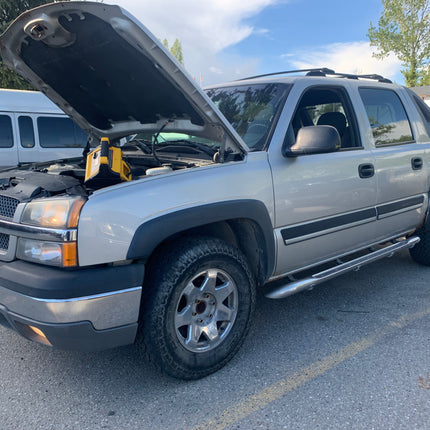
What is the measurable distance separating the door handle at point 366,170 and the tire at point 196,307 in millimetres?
1339

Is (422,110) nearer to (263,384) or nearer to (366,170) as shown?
(366,170)

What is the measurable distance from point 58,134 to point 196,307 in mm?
8379

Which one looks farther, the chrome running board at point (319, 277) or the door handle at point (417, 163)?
the door handle at point (417, 163)

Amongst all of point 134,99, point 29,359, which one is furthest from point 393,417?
point 134,99

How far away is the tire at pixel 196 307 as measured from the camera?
2227 millimetres

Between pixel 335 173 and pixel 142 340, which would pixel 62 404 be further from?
pixel 335 173

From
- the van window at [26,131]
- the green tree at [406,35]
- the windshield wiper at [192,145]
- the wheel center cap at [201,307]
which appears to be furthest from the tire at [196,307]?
the green tree at [406,35]

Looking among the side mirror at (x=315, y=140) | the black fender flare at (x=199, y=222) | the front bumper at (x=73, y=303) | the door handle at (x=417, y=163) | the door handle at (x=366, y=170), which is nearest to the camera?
the front bumper at (x=73, y=303)

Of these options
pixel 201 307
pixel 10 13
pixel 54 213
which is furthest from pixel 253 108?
pixel 10 13

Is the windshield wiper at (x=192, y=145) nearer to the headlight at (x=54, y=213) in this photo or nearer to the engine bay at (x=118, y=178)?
the engine bay at (x=118, y=178)

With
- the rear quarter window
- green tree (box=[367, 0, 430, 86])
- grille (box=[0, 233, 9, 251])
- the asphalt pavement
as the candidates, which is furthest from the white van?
green tree (box=[367, 0, 430, 86])

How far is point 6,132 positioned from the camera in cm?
887

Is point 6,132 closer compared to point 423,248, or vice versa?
point 423,248

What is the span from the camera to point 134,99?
9.72ft
